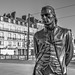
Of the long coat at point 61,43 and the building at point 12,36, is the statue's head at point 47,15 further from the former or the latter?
the building at point 12,36

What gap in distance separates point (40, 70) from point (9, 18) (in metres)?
54.0

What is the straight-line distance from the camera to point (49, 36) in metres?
1.48

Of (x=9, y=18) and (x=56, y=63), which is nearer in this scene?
(x=56, y=63)

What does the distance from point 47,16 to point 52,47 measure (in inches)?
9.2

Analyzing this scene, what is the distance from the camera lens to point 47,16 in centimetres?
147

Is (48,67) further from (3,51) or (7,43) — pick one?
(7,43)

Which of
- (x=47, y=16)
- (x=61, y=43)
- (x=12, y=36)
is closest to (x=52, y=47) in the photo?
(x=61, y=43)

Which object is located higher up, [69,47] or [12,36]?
[12,36]

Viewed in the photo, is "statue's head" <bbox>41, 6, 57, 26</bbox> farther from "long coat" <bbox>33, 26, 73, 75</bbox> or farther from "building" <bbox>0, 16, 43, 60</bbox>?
"building" <bbox>0, 16, 43, 60</bbox>

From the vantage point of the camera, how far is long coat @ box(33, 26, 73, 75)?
144 centimetres

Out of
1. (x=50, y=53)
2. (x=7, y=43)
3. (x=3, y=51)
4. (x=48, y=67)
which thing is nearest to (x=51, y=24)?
(x=50, y=53)

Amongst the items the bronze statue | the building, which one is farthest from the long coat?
the building

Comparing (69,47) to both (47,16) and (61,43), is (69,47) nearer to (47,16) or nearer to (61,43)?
(61,43)

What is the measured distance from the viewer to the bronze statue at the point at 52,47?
Answer: 142cm
